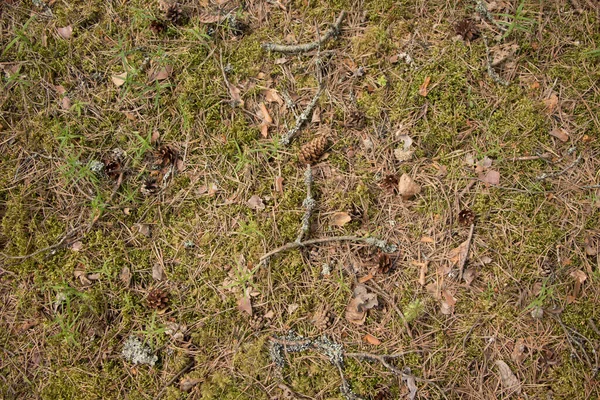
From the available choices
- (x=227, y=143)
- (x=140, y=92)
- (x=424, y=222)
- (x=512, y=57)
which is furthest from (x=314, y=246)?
(x=512, y=57)

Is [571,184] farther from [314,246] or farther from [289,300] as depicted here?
[289,300]

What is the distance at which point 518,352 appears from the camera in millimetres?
2410

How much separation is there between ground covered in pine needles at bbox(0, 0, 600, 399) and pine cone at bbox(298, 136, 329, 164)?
1 cm

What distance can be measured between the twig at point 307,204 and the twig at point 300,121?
0.22 m

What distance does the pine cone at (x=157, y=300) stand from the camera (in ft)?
8.21

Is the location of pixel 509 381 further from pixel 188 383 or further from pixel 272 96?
pixel 272 96


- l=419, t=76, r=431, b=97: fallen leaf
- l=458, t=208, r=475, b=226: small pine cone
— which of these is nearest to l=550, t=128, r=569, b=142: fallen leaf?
l=458, t=208, r=475, b=226: small pine cone

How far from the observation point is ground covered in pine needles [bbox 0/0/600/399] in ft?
8.00

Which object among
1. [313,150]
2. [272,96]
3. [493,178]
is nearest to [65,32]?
[272,96]

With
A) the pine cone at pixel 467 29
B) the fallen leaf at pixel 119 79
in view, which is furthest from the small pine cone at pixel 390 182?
the fallen leaf at pixel 119 79

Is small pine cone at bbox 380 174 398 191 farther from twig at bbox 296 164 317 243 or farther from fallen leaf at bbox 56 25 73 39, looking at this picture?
fallen leaf at bbox 56 25 73 39

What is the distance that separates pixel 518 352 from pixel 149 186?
7.71 ft

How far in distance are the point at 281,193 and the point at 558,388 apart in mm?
1887

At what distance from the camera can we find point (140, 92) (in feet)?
8.96
